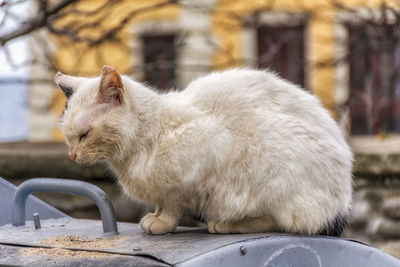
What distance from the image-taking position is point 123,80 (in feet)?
5.45

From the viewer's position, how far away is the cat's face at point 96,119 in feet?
5.16

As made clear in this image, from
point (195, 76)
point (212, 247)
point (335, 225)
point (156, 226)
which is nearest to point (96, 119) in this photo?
point (156, 226)

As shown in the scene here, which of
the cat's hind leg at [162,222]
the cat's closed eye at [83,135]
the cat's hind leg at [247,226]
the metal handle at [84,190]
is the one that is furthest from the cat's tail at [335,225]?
the cat's closed eye at [83,135]

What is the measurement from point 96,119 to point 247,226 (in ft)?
1.52

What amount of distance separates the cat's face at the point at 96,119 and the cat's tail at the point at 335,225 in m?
0.57

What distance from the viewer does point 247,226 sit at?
164 cm

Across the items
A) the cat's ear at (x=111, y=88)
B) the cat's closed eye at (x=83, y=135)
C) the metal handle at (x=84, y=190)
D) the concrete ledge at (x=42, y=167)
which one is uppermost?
the cat's ear at (x=111, y=88)

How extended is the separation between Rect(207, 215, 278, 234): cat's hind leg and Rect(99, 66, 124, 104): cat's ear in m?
0.40

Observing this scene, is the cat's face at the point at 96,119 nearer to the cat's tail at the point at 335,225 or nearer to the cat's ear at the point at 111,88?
the cat's ear at the point at 111,88

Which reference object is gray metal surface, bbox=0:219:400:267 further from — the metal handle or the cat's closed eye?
the cat's closed eye

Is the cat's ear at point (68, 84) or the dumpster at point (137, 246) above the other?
the cat's ear at point (68, 84)

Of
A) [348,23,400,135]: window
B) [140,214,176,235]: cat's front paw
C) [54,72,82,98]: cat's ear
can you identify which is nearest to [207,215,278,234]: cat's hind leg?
[140,214,176,235]: cat's front paw

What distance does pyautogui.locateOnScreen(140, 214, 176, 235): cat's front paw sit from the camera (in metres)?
1.64

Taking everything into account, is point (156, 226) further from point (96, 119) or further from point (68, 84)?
point (68, 84)
